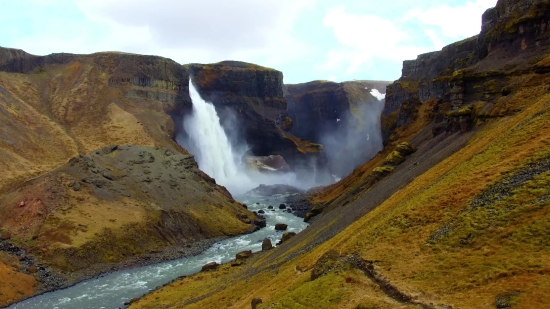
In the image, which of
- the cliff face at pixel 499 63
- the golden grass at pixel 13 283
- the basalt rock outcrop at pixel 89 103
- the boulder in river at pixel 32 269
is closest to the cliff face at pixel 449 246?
the cliff face at pixel 499 63

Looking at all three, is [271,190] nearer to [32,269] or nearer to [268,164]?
[268,164]

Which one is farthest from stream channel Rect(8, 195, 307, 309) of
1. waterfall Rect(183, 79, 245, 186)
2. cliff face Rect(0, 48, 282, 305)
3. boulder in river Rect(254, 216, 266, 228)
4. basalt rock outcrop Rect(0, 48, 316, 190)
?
waterfall Rect(183, 79, 245, 186)

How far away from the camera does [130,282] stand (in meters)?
50.5

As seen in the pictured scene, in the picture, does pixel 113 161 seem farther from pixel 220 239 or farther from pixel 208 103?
pixel 208 103

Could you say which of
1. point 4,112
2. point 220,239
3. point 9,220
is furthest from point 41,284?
point 4,112

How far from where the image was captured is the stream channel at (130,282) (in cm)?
4453

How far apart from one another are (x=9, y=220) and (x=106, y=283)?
804 inches

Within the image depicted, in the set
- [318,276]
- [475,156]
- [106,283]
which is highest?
[475,156]

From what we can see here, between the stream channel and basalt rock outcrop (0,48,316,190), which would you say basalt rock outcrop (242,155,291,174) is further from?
the stream channel

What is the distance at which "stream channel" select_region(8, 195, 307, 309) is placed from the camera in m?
44.5

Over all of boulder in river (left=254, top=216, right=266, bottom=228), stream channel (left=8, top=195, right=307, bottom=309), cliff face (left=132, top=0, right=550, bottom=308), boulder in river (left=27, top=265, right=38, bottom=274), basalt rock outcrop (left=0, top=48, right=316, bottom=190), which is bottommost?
stream channel (left=8, top=195, right=307, bottom=309)

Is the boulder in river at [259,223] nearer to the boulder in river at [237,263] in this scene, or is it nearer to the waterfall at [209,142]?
the boulder in river at [237,263]

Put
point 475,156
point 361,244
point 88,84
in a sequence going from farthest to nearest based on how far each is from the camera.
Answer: point 88,84 → point 475,156 → point 361,244

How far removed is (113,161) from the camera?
264 ft
